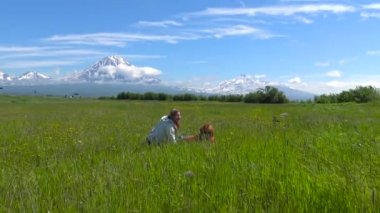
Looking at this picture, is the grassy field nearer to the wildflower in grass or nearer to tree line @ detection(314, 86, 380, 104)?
the wildflower in grass

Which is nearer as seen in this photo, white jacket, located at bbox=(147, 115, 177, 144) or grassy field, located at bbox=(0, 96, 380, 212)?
grassy field, located at bbox=(0, 96, 380, 212)

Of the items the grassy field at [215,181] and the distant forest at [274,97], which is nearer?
the grassy field at [215,181]

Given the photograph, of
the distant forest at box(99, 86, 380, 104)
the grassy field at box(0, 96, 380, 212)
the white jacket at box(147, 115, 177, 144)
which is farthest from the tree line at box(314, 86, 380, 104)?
the grassy field at box(0, 96, 380, 212)

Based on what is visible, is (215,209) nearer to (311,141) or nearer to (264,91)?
(311,141)

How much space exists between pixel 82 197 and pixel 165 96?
105523 millimetres

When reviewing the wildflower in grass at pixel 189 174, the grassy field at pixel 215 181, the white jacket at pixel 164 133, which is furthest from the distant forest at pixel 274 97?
the wildflower in grass at pixel 189 174

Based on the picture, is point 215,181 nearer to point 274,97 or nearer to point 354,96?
point 354,96

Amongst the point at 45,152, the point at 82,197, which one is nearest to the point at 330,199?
the point at 82,197

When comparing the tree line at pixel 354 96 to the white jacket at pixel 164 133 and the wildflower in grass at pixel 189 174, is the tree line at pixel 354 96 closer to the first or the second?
the white jacket at pixel 164 133

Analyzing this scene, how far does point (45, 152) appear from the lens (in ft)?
35.9

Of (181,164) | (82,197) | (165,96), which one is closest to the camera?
(82,197)

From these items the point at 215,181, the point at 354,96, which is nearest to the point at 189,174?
the point at 215,181

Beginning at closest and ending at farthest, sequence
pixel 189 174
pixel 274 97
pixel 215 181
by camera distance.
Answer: pixel 215 181 → pixel 189 174 → pixel 274 97

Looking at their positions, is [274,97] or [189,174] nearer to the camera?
[189,174]
